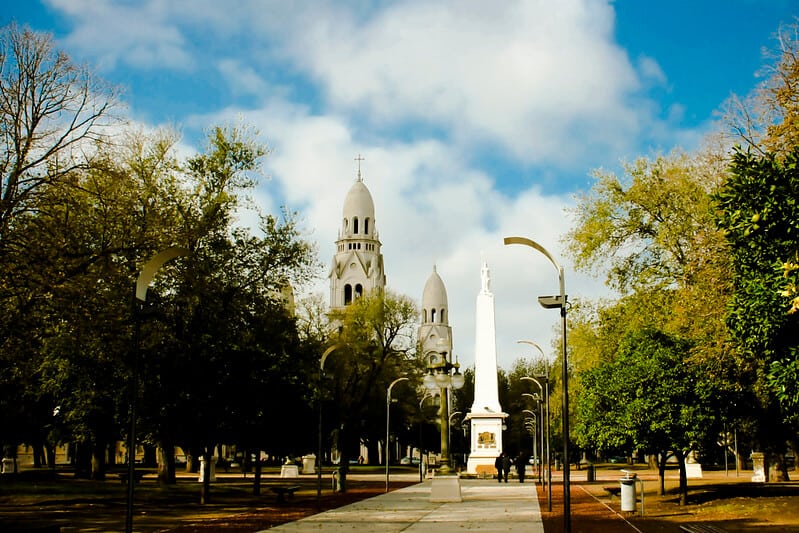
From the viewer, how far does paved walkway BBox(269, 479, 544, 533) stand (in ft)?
72.7

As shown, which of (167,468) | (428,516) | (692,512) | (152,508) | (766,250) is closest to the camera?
(766,250)

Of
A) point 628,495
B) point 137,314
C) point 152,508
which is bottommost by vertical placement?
point 152,508

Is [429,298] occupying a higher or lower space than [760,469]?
higher

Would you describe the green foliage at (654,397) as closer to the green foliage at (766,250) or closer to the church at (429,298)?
the green foliage at (766,250)

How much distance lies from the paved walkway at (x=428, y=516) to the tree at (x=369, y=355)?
2836 centimetres

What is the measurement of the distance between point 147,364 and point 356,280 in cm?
9901

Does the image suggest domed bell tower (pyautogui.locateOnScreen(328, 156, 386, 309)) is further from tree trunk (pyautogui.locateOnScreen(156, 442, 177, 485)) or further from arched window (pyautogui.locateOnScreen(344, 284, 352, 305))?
tree trunk (pyautogui.locateOnScreen(156, 442, 177, 485))

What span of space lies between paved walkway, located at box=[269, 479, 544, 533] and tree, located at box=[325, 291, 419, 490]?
28359mm

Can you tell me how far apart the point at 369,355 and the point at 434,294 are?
294 feet

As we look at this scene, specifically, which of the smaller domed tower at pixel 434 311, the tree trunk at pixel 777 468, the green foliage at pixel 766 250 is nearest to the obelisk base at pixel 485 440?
the tree trunk at pixel 777 468

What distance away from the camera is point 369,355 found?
6606cm

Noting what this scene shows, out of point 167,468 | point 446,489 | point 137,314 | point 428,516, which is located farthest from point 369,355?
point 137,314

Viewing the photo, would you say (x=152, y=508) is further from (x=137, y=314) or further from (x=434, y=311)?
(x=434, y=311)

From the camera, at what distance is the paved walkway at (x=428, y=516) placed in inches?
872
